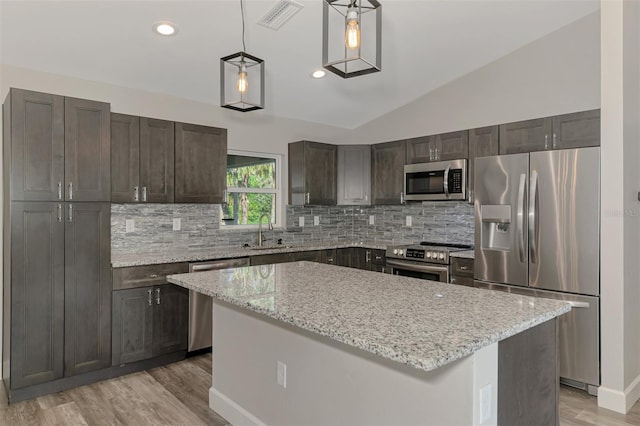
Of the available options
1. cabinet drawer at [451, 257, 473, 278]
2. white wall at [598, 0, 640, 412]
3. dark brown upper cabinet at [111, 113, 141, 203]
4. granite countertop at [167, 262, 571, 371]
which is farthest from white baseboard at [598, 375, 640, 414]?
dark brown upper cabinet at [111, 113, 141, 203]

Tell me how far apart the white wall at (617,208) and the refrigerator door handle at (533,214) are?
0.45 meters

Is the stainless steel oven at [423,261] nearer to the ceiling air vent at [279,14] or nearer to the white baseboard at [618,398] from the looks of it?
the white baseboard at [618,398]

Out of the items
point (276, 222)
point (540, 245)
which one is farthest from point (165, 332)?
point (540, 245)

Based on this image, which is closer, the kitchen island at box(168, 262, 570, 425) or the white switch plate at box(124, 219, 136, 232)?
the kitchen island at box(168, 262, 570, 425)

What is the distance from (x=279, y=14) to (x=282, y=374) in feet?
8.22

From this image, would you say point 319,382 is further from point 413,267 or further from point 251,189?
point 251,189

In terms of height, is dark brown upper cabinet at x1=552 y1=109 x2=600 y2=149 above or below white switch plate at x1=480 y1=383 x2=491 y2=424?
above

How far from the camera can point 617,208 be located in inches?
110

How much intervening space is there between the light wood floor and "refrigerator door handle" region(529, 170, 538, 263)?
1047 mm

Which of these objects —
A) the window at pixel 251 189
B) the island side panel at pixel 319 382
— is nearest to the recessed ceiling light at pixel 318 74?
the window at pixel 251 189

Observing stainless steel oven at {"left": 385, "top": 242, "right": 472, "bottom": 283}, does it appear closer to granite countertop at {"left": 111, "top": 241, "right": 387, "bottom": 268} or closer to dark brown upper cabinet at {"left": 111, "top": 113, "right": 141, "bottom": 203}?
granite countertop at {"left": 111, "top": 241, "right": 387, "bottom": 268}

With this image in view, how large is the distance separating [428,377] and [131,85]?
140 inches

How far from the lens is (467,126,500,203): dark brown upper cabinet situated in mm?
3910

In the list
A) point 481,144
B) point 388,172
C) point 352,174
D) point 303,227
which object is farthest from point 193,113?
point 481,144
